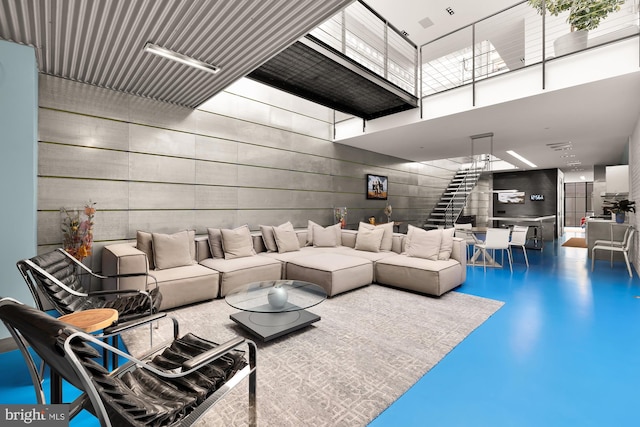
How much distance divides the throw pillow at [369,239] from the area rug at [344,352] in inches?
53.4

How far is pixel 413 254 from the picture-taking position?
4.83m

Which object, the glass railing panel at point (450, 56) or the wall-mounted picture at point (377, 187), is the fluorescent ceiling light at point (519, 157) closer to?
the glass railing panel at point (450, 56)

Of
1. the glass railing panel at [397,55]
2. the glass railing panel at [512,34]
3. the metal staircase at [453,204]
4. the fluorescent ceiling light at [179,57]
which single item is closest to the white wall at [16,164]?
the fluorescent ceiling light at [179,57]

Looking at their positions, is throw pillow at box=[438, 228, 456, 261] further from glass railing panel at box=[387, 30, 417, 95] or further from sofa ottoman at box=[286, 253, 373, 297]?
glass railing panel at box=[387, 30, 417, 95]

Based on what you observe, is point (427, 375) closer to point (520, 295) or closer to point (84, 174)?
point (520, 295)

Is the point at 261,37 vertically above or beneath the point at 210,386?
above

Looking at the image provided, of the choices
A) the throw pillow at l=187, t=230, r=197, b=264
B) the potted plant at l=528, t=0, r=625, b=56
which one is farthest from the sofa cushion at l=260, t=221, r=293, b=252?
the potted plant at l=528, t=0, r=625, b=56

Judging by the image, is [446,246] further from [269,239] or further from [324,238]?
[269,239]

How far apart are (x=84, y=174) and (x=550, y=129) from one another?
8.47m

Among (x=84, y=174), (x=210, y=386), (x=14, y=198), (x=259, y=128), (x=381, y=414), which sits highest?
(x=259, y=128)

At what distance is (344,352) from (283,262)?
239cm

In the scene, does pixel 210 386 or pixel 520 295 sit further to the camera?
pixel 520 295

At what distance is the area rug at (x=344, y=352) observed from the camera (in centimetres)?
189

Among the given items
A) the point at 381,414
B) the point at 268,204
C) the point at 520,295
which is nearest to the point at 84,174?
the point at 268,204
